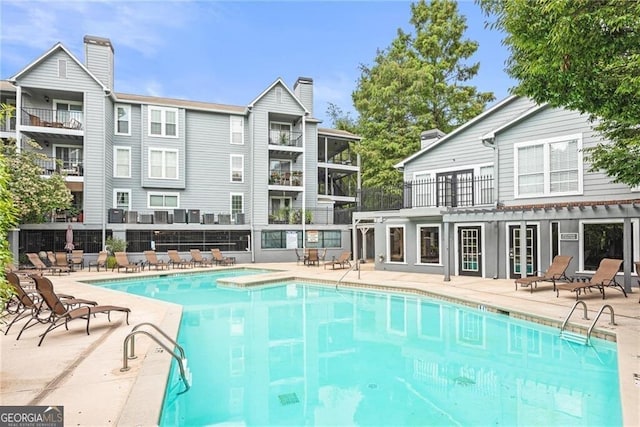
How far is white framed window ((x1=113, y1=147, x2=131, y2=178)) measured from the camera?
74.8 ft

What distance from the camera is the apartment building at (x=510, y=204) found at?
1238 cm

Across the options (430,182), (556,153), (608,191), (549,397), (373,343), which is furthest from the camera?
(430,182)

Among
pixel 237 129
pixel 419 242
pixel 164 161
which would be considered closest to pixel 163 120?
pixel 164 161

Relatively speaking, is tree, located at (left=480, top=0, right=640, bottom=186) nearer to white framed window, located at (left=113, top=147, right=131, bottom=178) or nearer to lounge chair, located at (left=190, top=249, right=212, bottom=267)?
lounge chair, located at (left=190, top=249, right=212, bottom=267)

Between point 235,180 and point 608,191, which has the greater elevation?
point 235,180

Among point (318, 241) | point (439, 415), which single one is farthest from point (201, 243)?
point (439, 415)

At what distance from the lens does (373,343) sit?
7953mm

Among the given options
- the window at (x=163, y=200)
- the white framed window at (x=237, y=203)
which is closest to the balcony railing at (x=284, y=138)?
the white framed window at (x=237, y=203)

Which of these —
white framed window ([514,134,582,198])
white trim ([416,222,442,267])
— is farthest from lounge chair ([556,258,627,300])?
white trim ([416,222,442,267])

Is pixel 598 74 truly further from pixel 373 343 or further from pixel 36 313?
pixel 36 313

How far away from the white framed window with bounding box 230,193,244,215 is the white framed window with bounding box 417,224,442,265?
12.5 m

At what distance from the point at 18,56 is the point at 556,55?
1240 inches

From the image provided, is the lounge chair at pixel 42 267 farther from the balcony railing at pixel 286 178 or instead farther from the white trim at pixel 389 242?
the white trim at pixel 389 242

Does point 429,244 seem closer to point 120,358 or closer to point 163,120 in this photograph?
point 120,358
